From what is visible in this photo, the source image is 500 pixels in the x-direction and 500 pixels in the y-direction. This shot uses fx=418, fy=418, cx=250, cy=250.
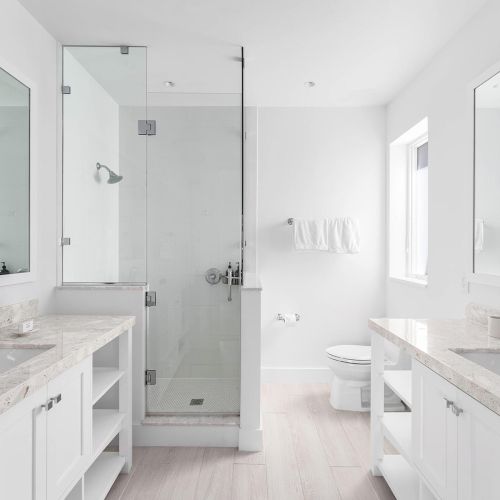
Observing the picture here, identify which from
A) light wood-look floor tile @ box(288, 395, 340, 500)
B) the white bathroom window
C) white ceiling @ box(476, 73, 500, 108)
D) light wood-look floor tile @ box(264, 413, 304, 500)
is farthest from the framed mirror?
the white bathroom window

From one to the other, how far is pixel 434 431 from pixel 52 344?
56.9 inches

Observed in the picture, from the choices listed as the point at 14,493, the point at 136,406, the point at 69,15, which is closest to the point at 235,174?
the point at 69,15

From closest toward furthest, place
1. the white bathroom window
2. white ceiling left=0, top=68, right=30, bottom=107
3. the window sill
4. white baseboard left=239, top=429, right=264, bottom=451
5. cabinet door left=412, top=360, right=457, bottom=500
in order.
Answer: cabinet door left=412, top=360, right=457, bottom=500
white ceiling left=0, top=68, right=30, bottom=107
white baseboard left=239, top=429, right=264, bottom=451
the window sill
the white bathroom window

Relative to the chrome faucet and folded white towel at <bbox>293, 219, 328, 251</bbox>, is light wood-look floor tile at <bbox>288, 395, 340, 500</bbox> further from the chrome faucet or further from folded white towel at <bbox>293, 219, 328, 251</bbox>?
folded white towel at <bbox>293, 219, 328, 251</bbox>

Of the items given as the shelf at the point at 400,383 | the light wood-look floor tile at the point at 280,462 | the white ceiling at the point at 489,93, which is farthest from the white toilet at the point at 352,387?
the white ceiling at the point at 489,93

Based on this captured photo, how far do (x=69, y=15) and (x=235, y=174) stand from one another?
121cm

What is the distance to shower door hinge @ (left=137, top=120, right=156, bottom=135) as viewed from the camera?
2557 mm

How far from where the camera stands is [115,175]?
8.36 ft

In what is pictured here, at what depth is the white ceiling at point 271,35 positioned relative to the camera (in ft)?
6.84

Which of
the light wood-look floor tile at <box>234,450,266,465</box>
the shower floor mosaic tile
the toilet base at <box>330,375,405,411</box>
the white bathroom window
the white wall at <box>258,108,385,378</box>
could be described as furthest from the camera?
the white wall at <box>258,108,385,378</box>

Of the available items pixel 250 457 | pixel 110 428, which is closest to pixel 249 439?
pixel 250 457

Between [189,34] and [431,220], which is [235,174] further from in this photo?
[431,220]

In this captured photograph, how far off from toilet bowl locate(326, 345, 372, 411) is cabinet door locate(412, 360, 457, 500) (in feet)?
4.12

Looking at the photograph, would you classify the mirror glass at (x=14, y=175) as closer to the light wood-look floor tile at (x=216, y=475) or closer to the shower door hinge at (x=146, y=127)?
the shower door hinge at (x=146, y=127)
